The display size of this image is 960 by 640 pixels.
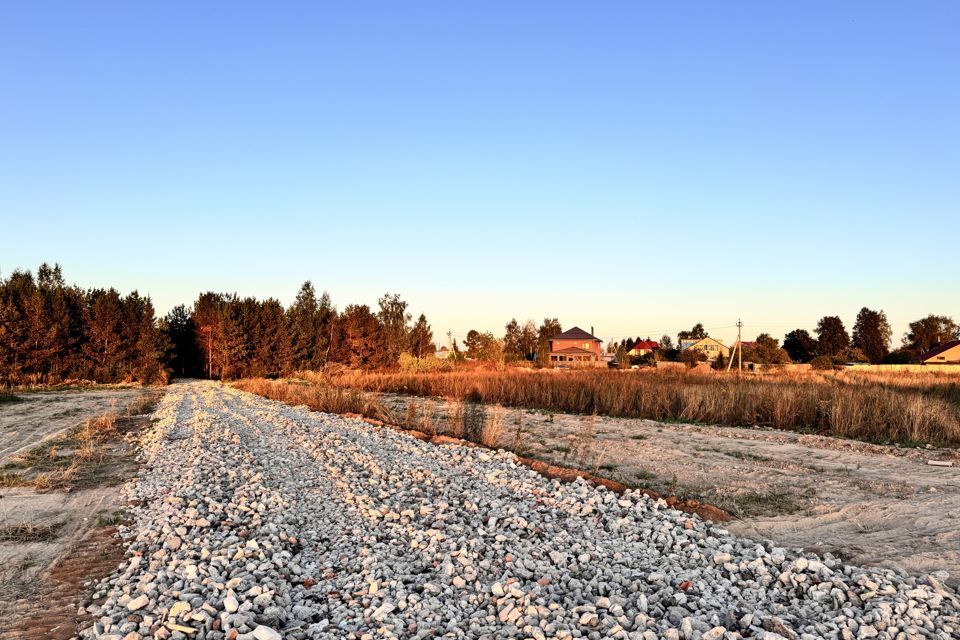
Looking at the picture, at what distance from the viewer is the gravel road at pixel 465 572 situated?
4133 mm

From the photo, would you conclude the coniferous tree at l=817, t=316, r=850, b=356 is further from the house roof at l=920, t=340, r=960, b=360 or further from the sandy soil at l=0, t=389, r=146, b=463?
the sandy soil at l=0, t=389, r=146, b=463

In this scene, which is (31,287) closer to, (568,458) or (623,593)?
(568,458)

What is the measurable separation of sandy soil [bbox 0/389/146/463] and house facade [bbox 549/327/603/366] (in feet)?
210

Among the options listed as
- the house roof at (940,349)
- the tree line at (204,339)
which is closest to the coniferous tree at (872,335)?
the tree line at (204,339)

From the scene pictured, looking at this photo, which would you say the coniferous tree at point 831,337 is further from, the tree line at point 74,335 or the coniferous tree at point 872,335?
the tree line at point 74,335

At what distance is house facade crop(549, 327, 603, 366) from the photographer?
84.4 meters

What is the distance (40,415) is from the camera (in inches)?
755

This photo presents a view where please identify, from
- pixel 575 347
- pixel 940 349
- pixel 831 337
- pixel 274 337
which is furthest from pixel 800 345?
pixel 274 337

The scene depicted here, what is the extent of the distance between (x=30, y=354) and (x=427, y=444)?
33.2m

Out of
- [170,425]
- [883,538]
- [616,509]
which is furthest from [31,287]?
[883,538]

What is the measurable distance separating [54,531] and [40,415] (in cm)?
1594

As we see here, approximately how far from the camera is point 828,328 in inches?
3073

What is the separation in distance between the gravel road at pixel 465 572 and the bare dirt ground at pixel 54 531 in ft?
1.00

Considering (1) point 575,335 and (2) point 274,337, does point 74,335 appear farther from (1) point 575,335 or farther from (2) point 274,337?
(1) point 575,335
